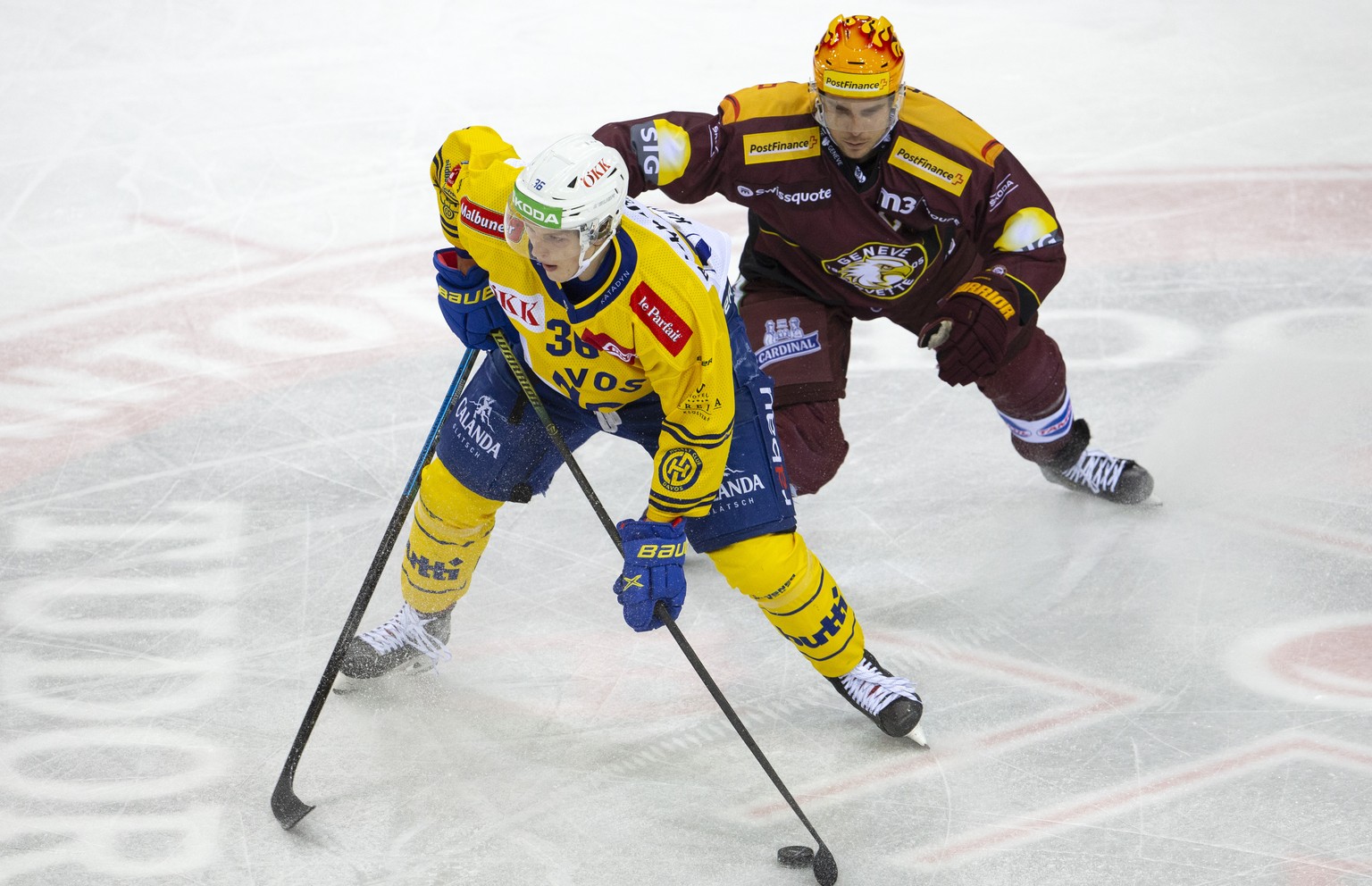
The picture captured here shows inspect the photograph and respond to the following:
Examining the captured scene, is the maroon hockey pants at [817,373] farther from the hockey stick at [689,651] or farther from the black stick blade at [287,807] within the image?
the black stick blade at [287,807]

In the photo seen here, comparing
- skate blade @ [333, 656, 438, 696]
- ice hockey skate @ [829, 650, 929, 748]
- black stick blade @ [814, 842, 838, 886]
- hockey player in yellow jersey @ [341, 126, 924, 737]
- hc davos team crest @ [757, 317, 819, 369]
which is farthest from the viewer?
hc davos team crest @ [757, 317, 819, 369]

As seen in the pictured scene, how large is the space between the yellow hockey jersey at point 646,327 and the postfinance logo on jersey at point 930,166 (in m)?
0.71

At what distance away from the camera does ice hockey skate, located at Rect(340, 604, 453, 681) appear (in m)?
3.35

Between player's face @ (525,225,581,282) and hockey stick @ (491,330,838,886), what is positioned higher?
player's face @ (525,225,581,282)

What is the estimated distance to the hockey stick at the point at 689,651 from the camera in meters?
2.77

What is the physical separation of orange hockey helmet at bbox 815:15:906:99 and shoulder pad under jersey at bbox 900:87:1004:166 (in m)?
0.19

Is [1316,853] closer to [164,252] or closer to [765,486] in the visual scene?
[765,486]

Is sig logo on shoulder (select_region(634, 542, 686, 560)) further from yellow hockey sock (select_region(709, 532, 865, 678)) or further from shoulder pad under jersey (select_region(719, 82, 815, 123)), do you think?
shoulder pad under jersey (select_region(719, 82, 815, 123))

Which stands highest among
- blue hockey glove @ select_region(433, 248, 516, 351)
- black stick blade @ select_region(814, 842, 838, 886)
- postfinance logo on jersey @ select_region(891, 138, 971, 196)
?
postfinance logo on jersey @ select_region(891, 138, 971, 196)

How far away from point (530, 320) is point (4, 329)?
298 cm

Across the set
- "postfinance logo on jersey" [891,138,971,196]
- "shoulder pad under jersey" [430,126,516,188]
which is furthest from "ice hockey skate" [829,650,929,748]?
"shoulder pad under jersey" [430,126,516,188]

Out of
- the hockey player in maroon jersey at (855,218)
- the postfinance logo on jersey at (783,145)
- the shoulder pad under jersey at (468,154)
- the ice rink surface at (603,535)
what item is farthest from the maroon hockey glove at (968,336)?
the shoulder pad under jersey at (468,154)

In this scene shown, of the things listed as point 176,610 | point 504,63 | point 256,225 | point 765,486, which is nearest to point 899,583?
point 765,486

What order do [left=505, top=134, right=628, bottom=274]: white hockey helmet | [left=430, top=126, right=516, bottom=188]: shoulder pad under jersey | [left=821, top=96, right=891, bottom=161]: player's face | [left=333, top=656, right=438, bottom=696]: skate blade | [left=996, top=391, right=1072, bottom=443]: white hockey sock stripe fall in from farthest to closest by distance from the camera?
[left=996, top=391, right=1072, bottom=443]: white hockey sock stripe, [left=333, top=656, right=438, bottom=696]: skate blade, [left=821, top=96, right=891, bottom=161]: player's face, [left=430, top=126, right=516, bottom=188]: shoulder pad under jersey, [left=505, top=134, right=628, bottom=274]: white hockey helmet
